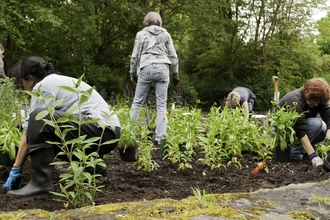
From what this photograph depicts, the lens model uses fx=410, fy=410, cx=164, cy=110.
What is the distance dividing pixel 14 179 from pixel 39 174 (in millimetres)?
283

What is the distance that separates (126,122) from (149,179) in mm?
1347

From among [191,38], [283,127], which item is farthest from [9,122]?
[191,38]

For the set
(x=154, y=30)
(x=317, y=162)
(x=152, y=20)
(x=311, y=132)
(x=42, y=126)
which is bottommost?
(x=317, y=162)

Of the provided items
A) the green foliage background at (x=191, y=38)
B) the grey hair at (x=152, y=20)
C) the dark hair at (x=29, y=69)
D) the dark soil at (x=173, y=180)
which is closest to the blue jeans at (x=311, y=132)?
the dark soil at (x=173, y=180)

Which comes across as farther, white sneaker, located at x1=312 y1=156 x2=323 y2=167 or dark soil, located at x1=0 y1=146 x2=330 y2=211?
white sneaker, located at x1=312 y1=156 x2=323 y2=167

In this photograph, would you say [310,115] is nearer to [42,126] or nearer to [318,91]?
[318,91]

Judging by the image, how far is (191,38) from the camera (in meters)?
22.0

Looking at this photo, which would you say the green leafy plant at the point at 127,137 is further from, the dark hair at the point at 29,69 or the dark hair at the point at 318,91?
the dark hair at the point at 318,91

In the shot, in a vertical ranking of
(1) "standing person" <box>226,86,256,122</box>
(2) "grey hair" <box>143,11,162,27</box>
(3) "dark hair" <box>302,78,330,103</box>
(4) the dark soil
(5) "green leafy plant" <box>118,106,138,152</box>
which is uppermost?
(2) "grey hair" <box>143,11,162,27</box>

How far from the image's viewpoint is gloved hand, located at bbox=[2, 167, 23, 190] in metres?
2.79

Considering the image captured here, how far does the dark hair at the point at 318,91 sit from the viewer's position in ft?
12.6

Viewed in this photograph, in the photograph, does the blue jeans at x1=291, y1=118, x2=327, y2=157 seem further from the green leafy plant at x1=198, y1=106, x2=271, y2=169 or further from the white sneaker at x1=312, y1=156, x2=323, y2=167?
the white sneaker at x1=312, y1=156, x2=323, y2=167

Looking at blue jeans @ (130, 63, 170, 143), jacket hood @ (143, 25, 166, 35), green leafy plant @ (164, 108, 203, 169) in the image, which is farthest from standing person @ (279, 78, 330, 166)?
jacket hood @ (143, 25, 166, 35)

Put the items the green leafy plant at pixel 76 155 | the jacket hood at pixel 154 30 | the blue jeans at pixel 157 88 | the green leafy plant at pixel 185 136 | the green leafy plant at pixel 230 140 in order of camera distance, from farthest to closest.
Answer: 1. the jacket hood at pixel 154 30
2. the blue jeans at pixel 157 88
3. the green leafy plant at pixel 185 136
4. the green leafy plant at pixel 230 140
5. the green leafy plant at pixel 76 155
